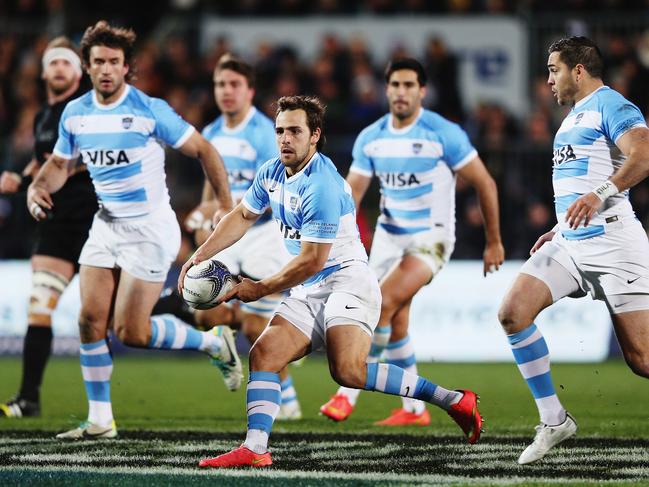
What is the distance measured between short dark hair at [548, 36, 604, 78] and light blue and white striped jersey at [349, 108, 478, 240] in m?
2.02

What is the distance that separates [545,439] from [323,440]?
1.57 metres

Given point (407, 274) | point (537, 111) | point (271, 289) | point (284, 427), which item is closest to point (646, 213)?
point (537, 111)

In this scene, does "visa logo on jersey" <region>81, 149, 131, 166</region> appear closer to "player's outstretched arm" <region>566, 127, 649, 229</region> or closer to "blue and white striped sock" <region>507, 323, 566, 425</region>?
"blue and white striped sock" <region>507, 323, 566, 425</region>

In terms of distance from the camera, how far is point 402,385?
22.1 ft

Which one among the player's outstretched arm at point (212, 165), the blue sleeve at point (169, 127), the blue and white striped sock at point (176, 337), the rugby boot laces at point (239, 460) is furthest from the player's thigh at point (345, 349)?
the blue sleeve at point (169, 127)

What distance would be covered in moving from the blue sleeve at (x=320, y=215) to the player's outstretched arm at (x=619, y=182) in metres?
1.25

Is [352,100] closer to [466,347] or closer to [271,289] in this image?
[466,347]

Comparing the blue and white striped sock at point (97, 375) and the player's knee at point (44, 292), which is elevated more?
the player's knee at point (44, 292)

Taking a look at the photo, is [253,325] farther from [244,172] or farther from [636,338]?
[636,338]

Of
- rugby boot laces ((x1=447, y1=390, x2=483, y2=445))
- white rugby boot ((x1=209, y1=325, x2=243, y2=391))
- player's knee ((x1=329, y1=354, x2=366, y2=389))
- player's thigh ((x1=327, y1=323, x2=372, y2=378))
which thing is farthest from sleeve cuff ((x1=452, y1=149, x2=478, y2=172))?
player's knee ((x1=329, y1=354, x2=366, y2=389))

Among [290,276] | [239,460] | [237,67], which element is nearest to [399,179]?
[237,67]

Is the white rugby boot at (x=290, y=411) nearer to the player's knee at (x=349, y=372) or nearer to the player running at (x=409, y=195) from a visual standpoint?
the player running at (x=409, y=195)

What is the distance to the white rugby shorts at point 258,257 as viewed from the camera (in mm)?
9680

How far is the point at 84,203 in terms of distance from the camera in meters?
9.34
